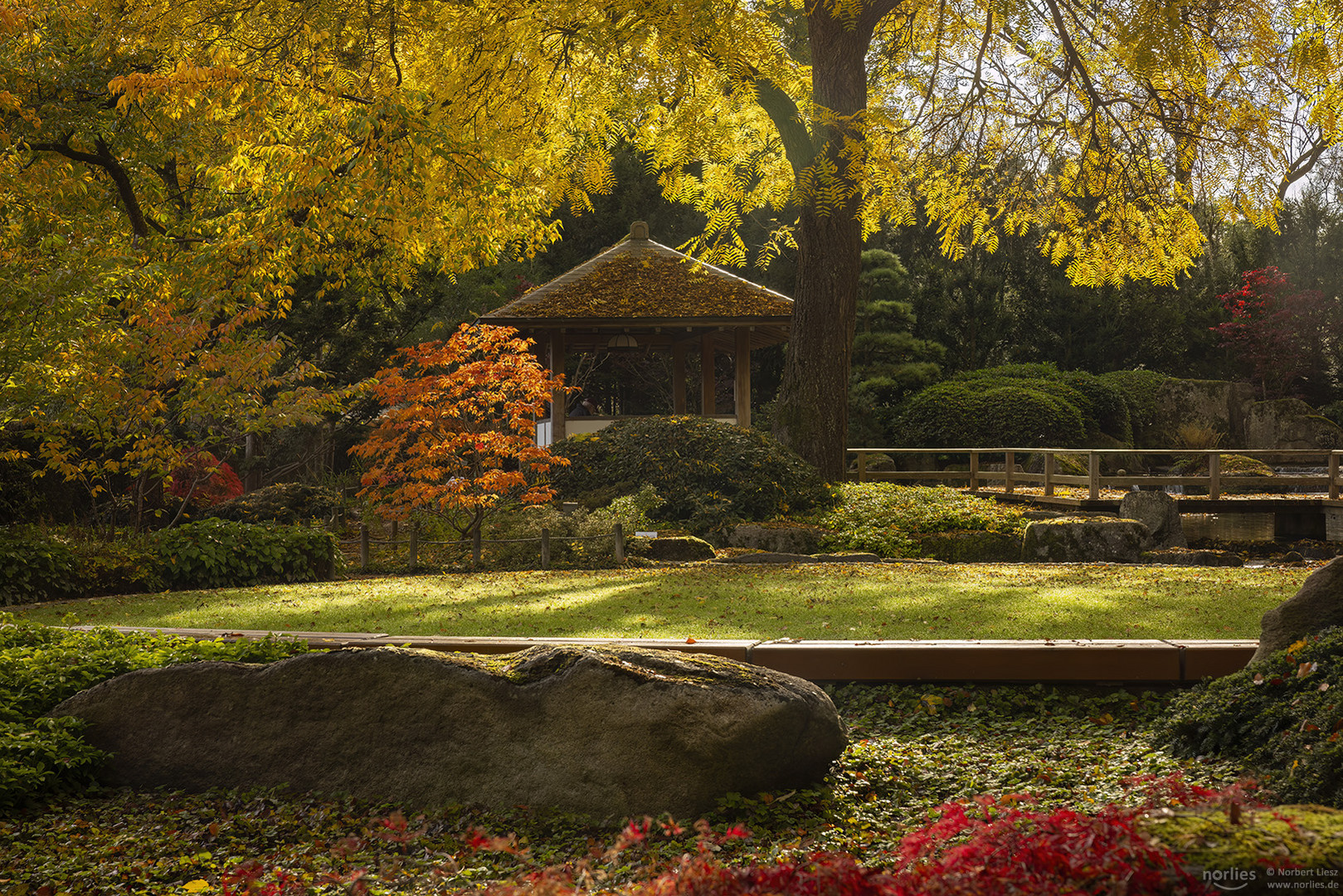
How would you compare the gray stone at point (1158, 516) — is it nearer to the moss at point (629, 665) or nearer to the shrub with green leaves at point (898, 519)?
the shrub with green leaves at point (898, 519)

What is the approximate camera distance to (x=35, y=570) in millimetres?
9062

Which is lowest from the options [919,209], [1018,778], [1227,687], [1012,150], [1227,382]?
[1018,778]

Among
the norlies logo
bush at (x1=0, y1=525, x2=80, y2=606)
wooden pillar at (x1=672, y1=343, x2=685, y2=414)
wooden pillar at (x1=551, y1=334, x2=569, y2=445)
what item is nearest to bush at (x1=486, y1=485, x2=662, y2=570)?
wooden pillar at (x1=551, y1=334, x2=569, y2=445)

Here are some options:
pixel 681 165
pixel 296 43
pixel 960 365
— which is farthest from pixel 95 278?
pixel 960 365

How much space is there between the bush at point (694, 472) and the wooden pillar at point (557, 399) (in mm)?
1746

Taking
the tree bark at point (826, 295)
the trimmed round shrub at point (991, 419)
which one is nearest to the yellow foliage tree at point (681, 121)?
the tree bark at point (826, 295)

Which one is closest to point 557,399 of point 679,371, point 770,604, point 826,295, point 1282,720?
point 679,371

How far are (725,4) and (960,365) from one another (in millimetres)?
20775

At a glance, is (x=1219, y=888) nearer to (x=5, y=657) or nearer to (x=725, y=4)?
(x=5, y=657)

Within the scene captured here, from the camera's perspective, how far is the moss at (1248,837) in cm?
193

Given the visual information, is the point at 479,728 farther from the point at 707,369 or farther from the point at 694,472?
the point at 707,369

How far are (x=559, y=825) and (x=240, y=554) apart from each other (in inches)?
303

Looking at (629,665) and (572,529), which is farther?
(572,529)

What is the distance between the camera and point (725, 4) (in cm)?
734
